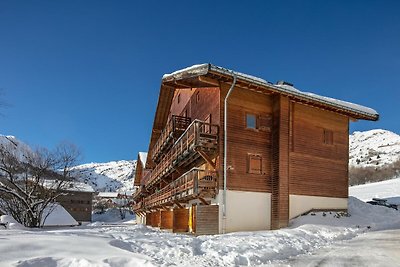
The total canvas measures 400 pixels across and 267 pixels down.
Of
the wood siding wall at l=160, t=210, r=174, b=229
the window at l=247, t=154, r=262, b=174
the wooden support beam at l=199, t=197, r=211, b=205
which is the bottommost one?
the wood siding wall at l=160, t=210, r=174, b=229

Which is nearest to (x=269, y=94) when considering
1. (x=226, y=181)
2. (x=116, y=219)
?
(x=226, y=181)

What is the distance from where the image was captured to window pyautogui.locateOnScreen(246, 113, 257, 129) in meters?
19.7

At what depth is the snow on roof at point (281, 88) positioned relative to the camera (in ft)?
58.7

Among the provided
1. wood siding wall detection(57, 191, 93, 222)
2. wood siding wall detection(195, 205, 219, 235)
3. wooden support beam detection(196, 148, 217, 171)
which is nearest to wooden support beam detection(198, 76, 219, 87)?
wooden support beam detection(196, 148, 217, 171)

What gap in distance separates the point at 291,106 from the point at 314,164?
3832mm

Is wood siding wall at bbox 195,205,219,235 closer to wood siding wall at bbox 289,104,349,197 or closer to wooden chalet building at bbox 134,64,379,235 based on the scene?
wooden chalet building at bbox 134,64,379,235

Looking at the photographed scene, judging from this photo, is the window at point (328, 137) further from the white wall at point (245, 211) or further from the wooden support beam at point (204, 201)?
the wooden support beam at point (204, 201)

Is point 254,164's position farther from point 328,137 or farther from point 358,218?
point 358,218

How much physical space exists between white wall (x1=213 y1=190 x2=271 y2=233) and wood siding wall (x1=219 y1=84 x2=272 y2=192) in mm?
377

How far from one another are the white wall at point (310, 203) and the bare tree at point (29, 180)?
17984mm

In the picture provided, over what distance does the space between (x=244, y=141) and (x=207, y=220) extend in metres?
4.70

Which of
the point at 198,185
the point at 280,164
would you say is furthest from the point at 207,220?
the point at 280,164

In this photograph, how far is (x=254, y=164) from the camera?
1953 centimetres

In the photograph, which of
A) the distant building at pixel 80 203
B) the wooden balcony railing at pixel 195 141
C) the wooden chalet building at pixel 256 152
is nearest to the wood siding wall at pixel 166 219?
the wooden chalet building at pixel 256 152
